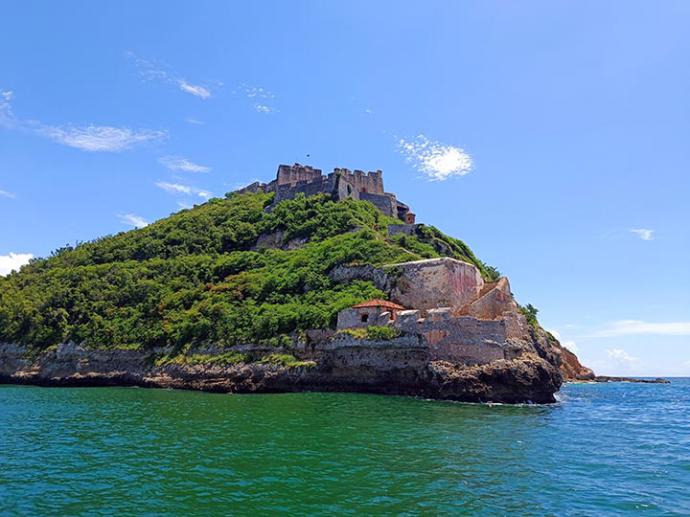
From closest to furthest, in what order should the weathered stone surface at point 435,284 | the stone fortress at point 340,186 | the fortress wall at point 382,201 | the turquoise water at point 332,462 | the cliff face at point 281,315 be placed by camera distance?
the turquoise water at point 332,462, the cliff face at point 281,315, the weathered stone surface at point 435,284, the stone fortress at point 340,186, the fortress wall at point 382,201

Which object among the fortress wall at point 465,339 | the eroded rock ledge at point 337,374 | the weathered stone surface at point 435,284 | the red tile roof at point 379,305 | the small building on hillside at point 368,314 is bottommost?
the eroded rock ledge at point 337,374

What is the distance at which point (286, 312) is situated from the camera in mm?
44969

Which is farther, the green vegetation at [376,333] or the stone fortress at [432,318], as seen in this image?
the green vegetation at [376,333]

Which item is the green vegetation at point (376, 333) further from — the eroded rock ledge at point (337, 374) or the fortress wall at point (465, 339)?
the fortress wall at point (465, 339)

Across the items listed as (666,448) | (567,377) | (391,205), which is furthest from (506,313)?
(567,377)

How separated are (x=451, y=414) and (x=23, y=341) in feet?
163

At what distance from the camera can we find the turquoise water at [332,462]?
12.5 metres

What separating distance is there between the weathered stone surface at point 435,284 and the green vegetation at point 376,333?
5723 mm

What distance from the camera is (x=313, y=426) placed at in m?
22.9

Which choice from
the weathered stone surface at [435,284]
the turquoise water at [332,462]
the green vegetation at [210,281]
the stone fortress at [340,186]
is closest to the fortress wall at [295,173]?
the stone fortress at [340,186]

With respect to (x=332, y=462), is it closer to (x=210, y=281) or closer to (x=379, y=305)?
(x=379, y=305)

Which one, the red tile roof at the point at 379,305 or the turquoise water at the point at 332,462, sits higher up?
the red tile roof at the point at 379,305

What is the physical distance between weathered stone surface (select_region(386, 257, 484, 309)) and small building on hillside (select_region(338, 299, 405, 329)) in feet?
9.29

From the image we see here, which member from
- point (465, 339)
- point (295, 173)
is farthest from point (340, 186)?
point (465, 339)
